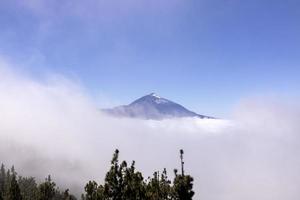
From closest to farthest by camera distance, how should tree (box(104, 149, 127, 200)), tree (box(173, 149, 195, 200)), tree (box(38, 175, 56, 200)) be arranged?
tree (box(104, 149, 127, 200))
tree (box(173, 149, 195, 200))
tree (box(38, 175, 56, 200))

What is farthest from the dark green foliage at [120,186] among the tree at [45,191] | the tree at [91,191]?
the tree at [45,191]

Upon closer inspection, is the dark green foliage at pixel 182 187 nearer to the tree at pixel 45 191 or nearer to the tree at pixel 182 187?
the tree at pixel 182 187

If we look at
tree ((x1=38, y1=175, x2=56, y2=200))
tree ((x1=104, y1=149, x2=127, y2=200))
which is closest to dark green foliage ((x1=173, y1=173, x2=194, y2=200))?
tree ((x1=104, y1=149, x2=127, y2=200))

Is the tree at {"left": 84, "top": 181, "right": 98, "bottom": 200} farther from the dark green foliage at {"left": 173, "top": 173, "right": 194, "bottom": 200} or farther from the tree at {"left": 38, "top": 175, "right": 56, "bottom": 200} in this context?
the tree at {"left": 38, "top": 175, "right": 56, "bottom": 200}

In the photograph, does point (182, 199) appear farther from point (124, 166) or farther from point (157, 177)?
point (124, 166)

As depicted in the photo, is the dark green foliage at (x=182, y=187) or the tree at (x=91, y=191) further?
the dark green foliage at (x=182, y=187)

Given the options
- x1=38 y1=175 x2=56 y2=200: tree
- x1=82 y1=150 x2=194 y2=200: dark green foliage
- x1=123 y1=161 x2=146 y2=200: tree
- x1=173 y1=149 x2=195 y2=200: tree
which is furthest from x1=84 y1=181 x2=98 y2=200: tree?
x1=38 y1=175 x2=56 y2=200: tree

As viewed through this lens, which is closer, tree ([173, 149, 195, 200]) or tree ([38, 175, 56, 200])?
tree ([173, 149, 195, 200])

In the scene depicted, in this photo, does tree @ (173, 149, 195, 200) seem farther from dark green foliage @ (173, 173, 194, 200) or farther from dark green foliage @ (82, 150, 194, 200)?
dark green foliage @ (82, 150, 194, 200)

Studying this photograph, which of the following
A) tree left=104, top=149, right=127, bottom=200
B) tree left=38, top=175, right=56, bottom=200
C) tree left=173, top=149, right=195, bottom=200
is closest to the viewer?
tree left=104, top=149, right=127, bottom=200

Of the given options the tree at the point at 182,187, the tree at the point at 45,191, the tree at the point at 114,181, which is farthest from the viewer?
the tree at the point at 45,191

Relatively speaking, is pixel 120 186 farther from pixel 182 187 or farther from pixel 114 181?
pixel 182 187

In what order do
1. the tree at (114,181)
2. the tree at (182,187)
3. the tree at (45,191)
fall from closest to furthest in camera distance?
1. the tree at (114,181)
2. the tree at (182,187)
3. the tree at (45,191)

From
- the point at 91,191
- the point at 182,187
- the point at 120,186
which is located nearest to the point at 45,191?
the point at 182,187
